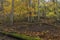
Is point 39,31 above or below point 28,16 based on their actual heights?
below

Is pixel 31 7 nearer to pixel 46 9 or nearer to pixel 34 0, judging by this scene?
pixel 34 0

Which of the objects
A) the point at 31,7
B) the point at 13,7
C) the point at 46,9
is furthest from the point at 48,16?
the point at 13,7

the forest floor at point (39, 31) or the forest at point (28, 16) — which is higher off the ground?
the forest at point (28, 16)

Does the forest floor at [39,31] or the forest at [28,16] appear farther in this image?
the forest at [28,16]

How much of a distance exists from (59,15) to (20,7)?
27.6ft

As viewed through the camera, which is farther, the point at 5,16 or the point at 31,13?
the point at 5,16

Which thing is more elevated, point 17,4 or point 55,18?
point 17,4

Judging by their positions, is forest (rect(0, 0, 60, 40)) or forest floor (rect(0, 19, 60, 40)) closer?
forest floor (rect(0, 19, 60, 40))

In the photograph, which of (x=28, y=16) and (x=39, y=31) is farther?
(x=28, y=16)

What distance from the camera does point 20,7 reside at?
942 inches

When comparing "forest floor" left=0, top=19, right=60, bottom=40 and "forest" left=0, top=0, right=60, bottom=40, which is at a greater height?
"forest" left=0, top=0, right=60, bottom=40

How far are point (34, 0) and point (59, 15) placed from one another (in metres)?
5.23

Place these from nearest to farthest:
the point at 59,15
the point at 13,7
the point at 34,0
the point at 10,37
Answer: the point at 10,37
the point at 13,7
the point at 34,0
the point at 59,15

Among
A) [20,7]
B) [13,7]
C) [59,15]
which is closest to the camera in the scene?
[13,7]
